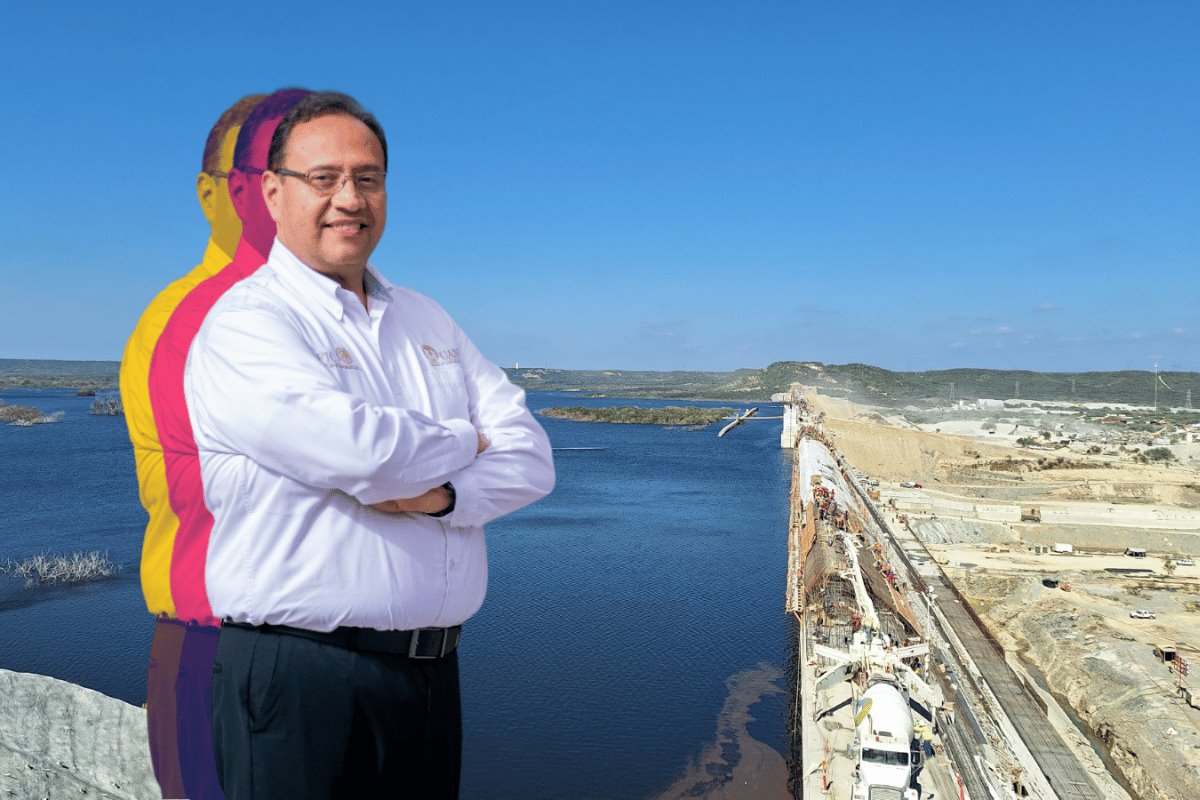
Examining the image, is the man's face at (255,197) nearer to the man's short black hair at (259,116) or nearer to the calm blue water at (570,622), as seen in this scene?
the man's short black hair at (259,116)

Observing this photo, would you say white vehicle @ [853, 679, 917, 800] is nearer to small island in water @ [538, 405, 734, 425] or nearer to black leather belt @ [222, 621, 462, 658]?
black leather belt @ [222, 621, 462, 658]

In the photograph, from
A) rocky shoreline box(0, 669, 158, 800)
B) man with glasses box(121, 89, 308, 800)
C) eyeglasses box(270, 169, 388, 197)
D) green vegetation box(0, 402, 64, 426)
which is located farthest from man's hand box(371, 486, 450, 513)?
green vegetation box(0, 402, 64, 426)

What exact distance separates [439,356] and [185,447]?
614mm

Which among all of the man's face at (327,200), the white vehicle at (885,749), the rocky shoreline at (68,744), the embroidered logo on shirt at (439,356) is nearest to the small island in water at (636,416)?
the white vehicle at (885,749)

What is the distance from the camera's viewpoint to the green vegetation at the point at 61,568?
26188 mm

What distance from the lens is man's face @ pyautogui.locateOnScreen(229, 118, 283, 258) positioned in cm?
198

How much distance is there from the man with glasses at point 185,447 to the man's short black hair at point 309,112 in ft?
0.18

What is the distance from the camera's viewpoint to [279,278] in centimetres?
192

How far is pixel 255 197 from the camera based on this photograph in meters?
2.03

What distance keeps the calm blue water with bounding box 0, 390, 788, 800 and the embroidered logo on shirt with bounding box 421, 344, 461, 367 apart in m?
16.2

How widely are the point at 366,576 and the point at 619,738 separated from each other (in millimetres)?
18657

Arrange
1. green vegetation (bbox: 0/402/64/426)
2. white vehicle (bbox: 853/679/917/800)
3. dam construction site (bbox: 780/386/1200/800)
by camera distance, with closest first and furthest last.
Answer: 1. white vehicle (bbox: 853/679/917/800)
2. dam construction site (bbox: 780/386/1200/800)
3. green vegetation (bbox: 0/402/64/426)

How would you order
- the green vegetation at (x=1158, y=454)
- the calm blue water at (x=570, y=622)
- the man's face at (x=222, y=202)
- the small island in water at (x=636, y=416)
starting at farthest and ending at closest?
the small island in water at (x=636, y=416)
the green vegetation at (x=1158, y=454)
the calm blue water at (x=570, y=622)
the man's face at (x=222, y=202)

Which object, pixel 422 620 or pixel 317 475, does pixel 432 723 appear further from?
pixel 317 475
